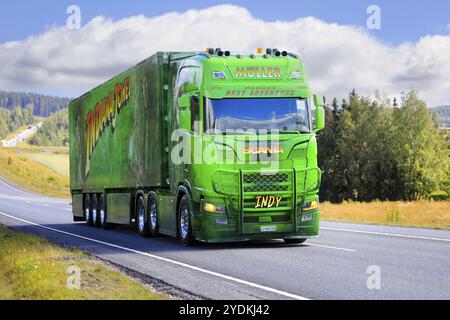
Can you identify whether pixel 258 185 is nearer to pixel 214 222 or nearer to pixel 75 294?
pixel 214 222

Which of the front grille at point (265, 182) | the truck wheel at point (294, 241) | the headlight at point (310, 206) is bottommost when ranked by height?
the truck wheel at point (294, 241)

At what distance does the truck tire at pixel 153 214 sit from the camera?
18609mm

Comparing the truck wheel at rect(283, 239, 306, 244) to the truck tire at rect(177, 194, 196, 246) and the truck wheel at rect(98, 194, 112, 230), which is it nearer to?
the truck tire at rect(177, 194, 196, 246)

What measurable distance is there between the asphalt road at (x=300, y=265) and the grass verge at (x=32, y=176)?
228 feet

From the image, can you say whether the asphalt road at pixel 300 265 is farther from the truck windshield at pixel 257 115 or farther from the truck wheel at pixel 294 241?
the truck windshield at pixel 257 115

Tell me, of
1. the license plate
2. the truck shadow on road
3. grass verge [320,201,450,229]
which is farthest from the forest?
the license plate

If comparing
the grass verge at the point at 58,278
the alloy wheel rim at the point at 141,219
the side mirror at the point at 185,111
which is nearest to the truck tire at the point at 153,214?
the alloy wheel rim at the point at 141,219

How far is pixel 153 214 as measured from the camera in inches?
746

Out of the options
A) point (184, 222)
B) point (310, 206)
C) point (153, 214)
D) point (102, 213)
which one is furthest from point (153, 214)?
point (102, 213)

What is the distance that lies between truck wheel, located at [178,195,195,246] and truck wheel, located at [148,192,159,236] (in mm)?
2047

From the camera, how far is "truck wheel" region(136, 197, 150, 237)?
19500 millimetres

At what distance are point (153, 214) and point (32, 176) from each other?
92003 millimetres
